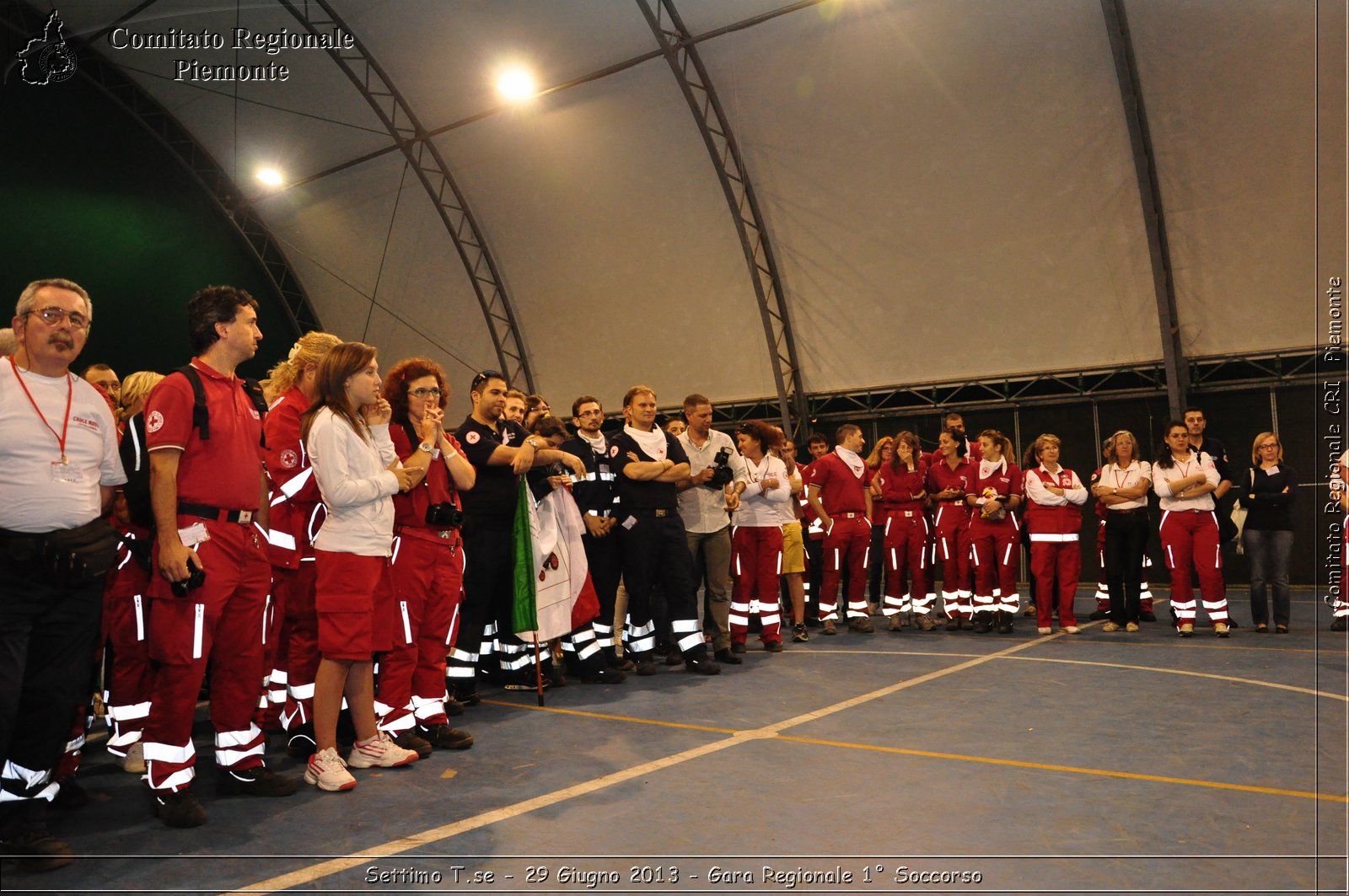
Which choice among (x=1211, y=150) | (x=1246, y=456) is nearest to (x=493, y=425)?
(x=1211, y=150)


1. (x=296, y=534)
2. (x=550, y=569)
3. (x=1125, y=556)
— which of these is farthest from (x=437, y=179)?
(x=296, y=534)

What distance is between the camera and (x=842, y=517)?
31.0 feet

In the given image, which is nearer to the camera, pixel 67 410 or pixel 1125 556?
pixel 67 410

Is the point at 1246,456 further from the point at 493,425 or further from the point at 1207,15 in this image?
the point at 493,425

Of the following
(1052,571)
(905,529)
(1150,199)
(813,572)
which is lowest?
(813,572)

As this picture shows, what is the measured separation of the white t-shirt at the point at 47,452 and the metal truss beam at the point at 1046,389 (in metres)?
12.6

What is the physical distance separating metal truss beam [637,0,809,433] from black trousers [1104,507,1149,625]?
6.77 meters

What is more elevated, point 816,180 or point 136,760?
point 816,180

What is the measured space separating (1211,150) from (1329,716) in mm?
8565

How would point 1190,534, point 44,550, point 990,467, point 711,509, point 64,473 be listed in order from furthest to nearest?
point 990,467, point 1190,534, point 711,509, point 64,473, point 44,550

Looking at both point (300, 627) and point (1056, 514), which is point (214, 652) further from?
point (1056, 514)

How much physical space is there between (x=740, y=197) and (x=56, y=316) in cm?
1223

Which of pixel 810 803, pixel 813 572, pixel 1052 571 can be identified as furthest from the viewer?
pixel 813 572

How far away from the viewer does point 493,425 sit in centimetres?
605
